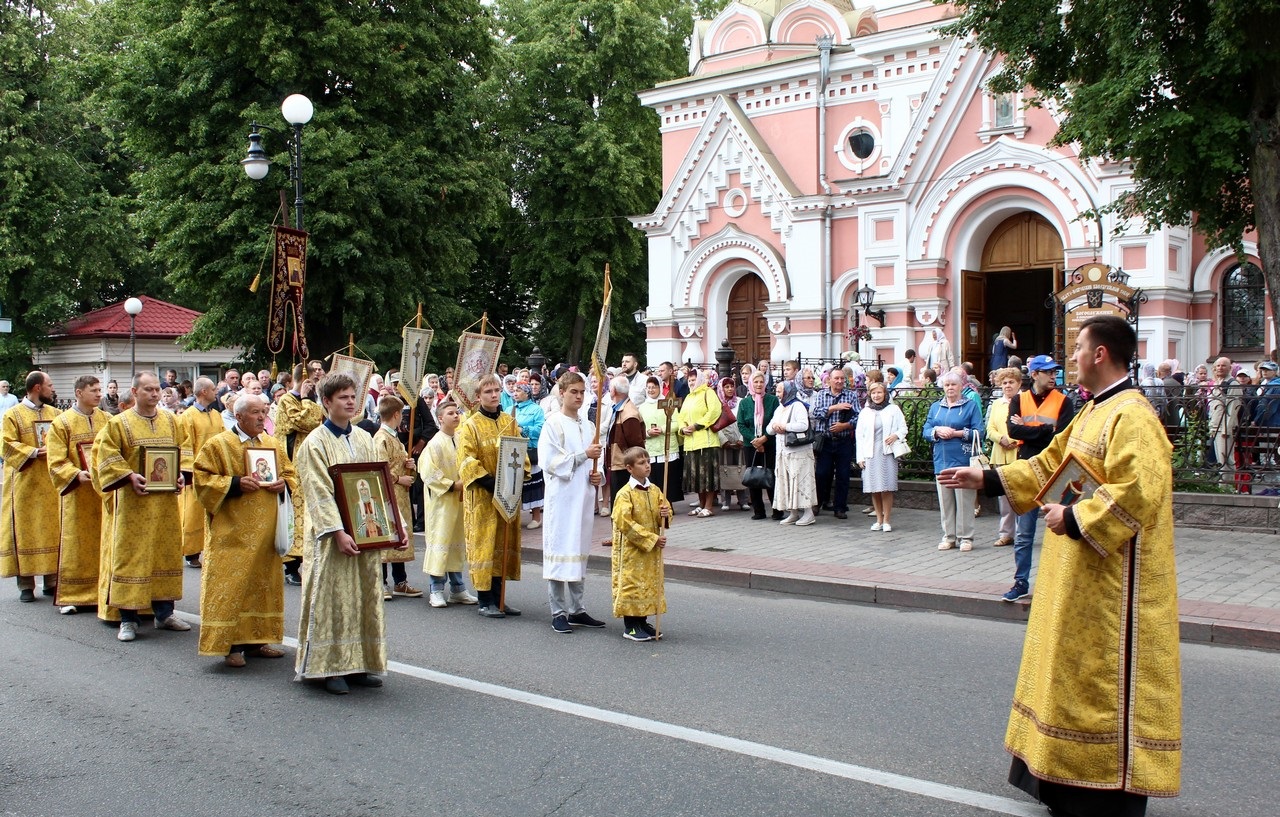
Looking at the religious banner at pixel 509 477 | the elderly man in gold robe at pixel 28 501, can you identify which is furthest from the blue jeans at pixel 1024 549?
the elderly man in gold robe at pixel 28 501

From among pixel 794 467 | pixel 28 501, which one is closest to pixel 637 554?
pixel 28 501

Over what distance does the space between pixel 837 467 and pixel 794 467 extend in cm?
80

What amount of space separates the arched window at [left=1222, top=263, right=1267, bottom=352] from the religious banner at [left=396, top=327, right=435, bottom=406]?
16789mm

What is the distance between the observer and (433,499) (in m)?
9.73

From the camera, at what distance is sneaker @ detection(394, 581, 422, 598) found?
998 cm

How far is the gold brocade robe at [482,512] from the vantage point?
893 cm

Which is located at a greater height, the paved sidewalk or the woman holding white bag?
the woman holding white bag

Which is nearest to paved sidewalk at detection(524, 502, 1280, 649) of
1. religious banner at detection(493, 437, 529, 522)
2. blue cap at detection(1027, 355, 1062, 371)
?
blue cap at detection(1027, 355, 1062, 371)

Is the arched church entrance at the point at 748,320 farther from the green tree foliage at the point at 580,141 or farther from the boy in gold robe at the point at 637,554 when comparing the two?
the boy in gold robe at the point at 637,554

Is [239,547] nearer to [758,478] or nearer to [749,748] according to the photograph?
[749,748]

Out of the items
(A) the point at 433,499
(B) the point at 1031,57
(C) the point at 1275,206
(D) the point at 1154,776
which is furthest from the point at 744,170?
(D) the point at 1154,776

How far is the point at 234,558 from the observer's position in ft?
23.8

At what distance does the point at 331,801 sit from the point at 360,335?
2471 centimetres

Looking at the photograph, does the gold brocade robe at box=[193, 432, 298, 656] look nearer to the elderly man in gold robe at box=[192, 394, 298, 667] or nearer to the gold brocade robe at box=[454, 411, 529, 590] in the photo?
the elderly man in gold robe at box=[192, 394, 298, 667]
